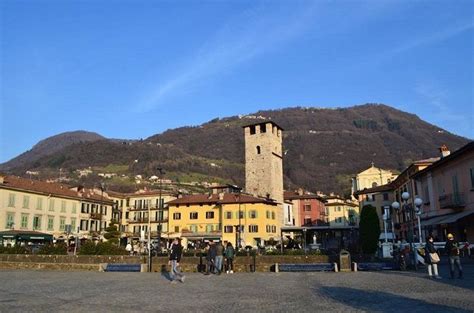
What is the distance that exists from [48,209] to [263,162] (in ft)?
121

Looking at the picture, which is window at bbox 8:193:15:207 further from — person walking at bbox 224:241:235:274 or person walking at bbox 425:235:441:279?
person walking at bbox 425:235:441:279

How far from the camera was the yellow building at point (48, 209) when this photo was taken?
55.2 meters

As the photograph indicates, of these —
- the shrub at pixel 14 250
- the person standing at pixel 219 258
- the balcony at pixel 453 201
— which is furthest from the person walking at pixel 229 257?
the balcony at pixel 453 201

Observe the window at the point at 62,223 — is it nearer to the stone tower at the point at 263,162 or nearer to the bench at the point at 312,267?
the stone tower at the point at 263,162

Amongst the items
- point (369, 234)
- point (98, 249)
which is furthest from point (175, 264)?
point (369, 234)

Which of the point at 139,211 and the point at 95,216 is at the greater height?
A: the point at 139,211

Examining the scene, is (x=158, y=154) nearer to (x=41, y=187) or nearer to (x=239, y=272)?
(x=41, y=187)

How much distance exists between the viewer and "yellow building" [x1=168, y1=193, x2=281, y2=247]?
65.3 meters

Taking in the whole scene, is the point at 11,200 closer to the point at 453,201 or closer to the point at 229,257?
the point at 229,257

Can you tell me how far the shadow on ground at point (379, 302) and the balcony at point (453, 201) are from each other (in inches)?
896

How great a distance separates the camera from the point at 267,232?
65.8 m

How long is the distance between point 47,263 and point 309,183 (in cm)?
14181

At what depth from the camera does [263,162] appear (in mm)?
80375

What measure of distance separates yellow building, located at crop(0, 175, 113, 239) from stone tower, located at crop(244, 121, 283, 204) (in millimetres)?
26673
